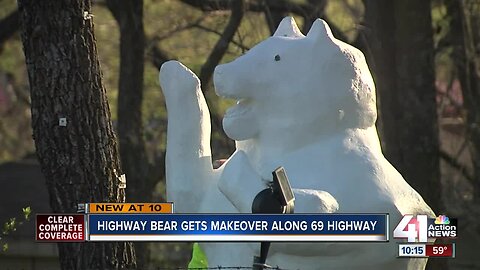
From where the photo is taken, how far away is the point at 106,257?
7113 millimetres

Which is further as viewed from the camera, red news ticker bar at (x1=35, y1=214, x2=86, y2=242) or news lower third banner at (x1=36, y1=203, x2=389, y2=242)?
red news ticker bar at (x1=35, y1=214, x2=86, y2=242)

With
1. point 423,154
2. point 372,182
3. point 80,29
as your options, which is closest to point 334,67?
point 372,182

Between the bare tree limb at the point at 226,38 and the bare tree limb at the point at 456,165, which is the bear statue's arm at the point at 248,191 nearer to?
the bare tree limb at the point at 226,38

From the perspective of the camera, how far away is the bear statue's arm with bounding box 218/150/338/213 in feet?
19.2

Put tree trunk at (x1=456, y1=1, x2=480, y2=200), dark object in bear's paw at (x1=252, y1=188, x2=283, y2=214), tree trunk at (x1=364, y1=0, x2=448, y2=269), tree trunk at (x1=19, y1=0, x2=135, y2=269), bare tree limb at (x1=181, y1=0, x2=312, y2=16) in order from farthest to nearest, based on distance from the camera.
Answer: bare tree limb at (x1=181, y1=0, x2=312, y2=16), tree trunk at (x1=456, y1=1, x2=480, y2=200), tree trunk at (x1=364, y1=0, x2=448, y2=269), tree trunk at (x1=19, y1=0, x2=135, y2=269), dark object in bear's paw at (x1=252, y1=188, x2=283, y2=214)

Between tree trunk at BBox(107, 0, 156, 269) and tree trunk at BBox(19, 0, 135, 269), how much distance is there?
4877 mm

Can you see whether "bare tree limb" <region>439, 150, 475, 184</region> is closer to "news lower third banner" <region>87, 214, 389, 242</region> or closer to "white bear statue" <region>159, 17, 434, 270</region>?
"white bear statue" <region>159, 17, 434, 270</region>

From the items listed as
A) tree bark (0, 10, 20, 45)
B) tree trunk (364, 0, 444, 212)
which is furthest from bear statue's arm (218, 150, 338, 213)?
tree bark (0, 10, 20, 45)

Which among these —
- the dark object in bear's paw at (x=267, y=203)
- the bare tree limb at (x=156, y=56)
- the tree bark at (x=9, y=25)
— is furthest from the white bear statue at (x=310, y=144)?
the tree bark at (x=9, y=25)

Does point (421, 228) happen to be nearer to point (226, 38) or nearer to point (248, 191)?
point (248, 191)

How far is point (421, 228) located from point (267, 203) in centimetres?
121

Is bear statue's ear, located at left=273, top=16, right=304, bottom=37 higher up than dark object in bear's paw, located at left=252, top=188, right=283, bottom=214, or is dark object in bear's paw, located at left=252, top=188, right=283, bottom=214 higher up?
bear statue's ear, located at left=273, top=16, right=304, bottom=37

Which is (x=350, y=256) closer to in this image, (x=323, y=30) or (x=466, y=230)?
(x=323, y=30)

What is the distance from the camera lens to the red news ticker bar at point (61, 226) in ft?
21.5
